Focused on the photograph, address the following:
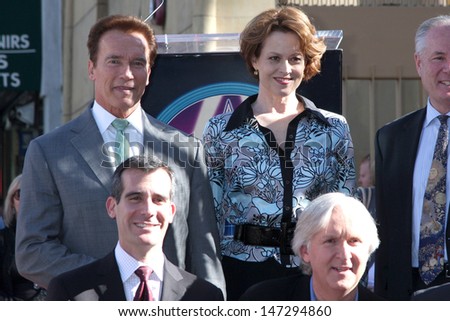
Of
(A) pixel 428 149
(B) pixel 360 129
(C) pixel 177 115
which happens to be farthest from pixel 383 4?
(A) pixel 428 149

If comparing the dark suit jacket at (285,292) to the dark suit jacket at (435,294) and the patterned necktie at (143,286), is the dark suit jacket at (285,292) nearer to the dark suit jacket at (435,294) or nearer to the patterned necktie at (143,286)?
the dark suit jacket at (435,294)

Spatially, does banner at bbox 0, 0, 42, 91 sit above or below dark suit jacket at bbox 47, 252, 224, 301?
above

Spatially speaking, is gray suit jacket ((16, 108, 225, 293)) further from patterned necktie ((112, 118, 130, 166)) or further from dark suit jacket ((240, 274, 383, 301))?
dark suit jacket ((240, 274, 383, 301))


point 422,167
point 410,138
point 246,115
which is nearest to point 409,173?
point 422,167

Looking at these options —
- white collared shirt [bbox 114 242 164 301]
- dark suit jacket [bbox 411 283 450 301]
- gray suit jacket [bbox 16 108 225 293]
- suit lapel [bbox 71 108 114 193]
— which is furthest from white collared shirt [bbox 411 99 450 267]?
suit lapel [bbox 71 108 114 193]

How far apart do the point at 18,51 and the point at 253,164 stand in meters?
9.02

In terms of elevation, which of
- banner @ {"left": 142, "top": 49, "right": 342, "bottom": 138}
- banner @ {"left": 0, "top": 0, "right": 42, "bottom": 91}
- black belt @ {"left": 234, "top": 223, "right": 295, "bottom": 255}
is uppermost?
banner @ {"left": 0, "top": 0, "right": 42, "bottom": 91}

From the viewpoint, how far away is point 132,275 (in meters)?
4.89

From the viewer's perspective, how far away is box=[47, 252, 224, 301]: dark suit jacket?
15.7 feet

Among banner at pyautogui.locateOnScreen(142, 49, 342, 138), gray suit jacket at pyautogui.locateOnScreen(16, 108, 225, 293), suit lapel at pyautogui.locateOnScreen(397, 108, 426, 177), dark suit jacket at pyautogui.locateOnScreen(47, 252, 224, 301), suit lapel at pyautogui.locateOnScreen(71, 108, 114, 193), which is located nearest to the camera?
dark suit jacket at pyautogui.locateOnScreen(47, 252, 224, 301)

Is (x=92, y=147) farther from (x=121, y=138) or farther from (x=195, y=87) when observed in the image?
(x=195, y=87)

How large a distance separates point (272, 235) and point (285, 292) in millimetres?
605

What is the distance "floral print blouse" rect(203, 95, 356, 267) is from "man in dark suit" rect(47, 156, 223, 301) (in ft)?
2.03
